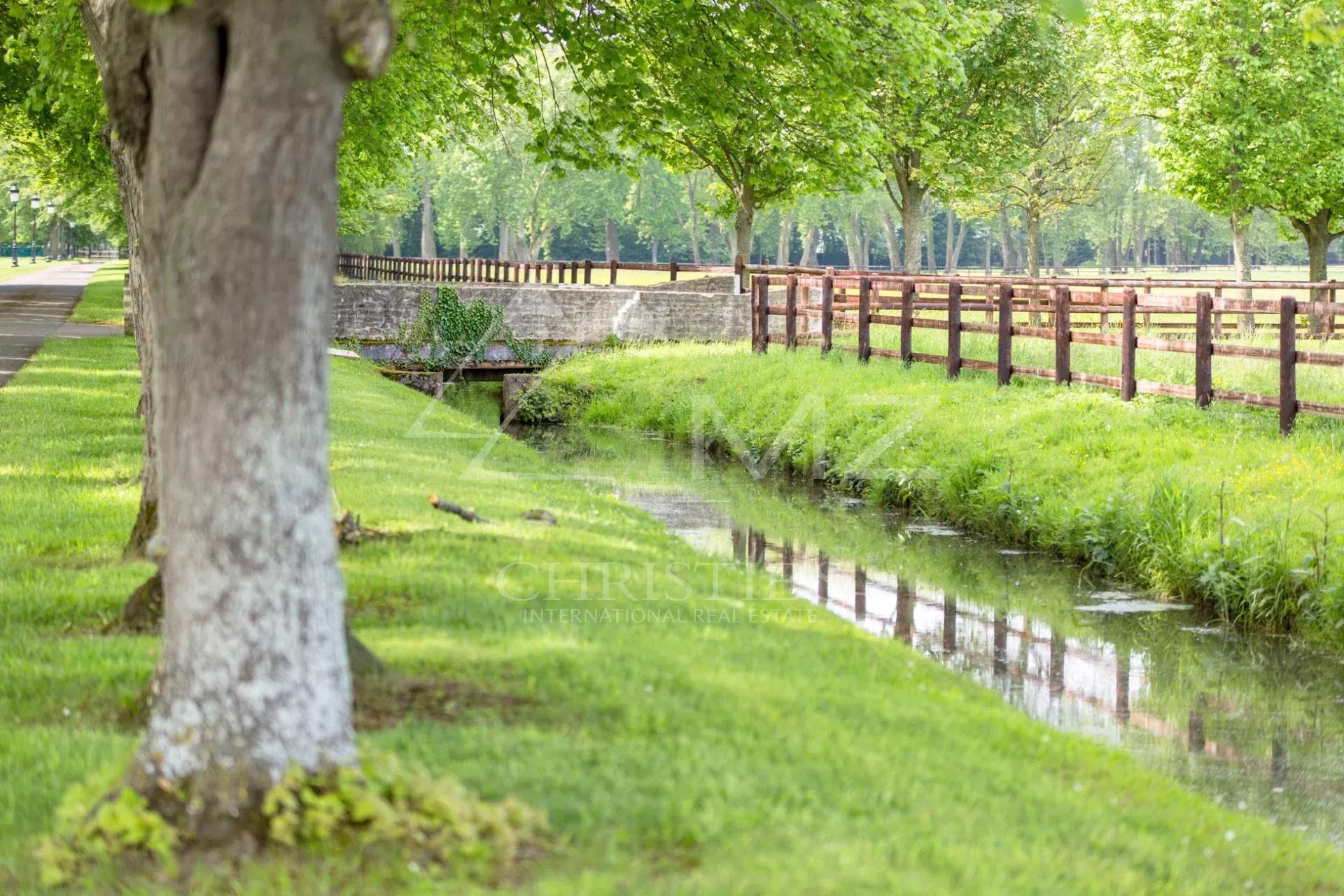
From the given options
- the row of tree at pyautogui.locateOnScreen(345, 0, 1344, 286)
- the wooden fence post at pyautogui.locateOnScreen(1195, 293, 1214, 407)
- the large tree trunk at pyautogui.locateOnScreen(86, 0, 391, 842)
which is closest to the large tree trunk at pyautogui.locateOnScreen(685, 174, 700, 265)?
the row of tree at pyautogui.locateOnScreen(345, 0, 1344, 286)

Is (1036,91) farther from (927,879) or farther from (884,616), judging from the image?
(927,879)

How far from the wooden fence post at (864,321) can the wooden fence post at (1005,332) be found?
353cm

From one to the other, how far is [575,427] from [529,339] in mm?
6263

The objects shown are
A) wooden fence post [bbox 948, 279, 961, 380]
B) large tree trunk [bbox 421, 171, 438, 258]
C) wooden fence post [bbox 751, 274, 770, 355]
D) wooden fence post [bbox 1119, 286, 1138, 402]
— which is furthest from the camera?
large tree trunk [bbox 421, 171, 438, 258]

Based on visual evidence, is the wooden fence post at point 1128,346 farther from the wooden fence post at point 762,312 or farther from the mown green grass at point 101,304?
the mown green grass at point 101,304

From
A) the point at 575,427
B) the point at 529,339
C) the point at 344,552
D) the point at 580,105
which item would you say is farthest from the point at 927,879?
the point at 529,339

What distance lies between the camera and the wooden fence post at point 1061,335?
16938mm

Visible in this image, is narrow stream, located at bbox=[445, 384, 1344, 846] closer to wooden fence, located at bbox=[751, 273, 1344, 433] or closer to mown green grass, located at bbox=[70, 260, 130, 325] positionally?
wooden fence, located at bbox=[751, 273, 1344, 433]

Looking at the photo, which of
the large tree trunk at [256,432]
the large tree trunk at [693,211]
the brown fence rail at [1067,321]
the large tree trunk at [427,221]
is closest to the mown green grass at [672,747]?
the large tree trunk at [256,432]

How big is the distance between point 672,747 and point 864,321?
17.5 meters

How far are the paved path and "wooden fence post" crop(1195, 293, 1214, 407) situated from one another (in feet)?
48.3

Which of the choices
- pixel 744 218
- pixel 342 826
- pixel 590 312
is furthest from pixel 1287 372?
pixel 744 218

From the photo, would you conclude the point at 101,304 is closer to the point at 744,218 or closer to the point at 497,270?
the point at 497,270

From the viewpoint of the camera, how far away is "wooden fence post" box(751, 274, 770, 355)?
83.6 feet
